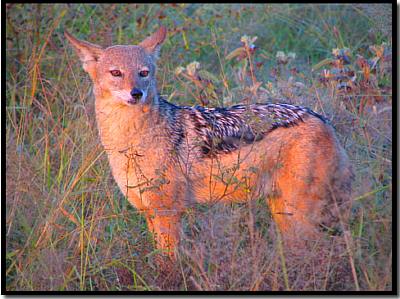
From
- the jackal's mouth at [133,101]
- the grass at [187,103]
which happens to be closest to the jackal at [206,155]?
the jackal's mouth at [133,101]

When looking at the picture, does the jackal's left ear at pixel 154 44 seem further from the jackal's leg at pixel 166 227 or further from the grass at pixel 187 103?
the jackal's leg at pixel 166 227

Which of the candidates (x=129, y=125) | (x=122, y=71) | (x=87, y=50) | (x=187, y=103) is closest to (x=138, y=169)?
(x=129, y=125)

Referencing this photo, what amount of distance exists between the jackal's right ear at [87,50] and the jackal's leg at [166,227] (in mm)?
1299

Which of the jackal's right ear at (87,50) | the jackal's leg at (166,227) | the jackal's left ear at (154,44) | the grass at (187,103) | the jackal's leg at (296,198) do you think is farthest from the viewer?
the jackal's left ear at (154,44)

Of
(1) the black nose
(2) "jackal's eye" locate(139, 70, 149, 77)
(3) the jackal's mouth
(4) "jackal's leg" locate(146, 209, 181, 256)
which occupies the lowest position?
(4) "jackal's leg" locate(146, 209, 181, 256)

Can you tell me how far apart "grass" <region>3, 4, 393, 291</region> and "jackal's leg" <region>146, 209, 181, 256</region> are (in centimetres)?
11

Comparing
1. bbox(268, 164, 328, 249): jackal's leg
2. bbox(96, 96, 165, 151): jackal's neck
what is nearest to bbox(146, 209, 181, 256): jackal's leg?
bbox(96, 96, 165, 151): jackal's neck

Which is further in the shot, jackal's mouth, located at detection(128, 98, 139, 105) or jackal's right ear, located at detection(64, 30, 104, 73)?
jackal's right ear, located at detection(64, 30, 104, 73)

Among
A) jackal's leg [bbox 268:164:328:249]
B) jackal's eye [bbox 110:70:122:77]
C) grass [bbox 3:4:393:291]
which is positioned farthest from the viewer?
jackal's eye [bbox 110:70:122:77]

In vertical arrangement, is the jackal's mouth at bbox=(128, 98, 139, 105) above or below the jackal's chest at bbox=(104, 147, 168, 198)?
above

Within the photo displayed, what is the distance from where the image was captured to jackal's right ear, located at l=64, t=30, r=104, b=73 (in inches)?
Result: 213

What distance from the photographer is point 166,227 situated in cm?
512

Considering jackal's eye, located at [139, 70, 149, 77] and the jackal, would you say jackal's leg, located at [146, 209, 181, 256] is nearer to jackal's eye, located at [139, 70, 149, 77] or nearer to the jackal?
the jackal

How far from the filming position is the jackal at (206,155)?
200 inches
